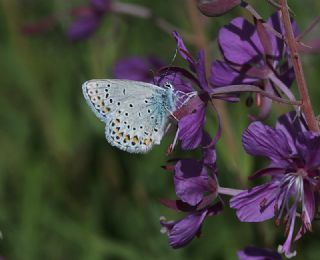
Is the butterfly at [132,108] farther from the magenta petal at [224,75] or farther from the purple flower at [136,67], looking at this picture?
the purple flower at [136,67]

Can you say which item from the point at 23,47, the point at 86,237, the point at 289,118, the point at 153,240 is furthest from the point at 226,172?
the point at 23,47

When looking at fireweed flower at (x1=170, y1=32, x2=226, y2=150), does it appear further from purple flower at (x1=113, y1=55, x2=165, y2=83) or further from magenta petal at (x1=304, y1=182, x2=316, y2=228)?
purple flower at (x1=113, y1=55, x2=165, y2=83)

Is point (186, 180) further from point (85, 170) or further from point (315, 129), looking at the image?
point (85, 170)

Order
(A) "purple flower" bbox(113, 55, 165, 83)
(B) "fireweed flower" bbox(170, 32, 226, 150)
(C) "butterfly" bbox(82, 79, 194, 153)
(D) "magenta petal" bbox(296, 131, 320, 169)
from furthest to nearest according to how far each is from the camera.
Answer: (A) "purple flower" bbox(113, 55, 165, 83) → (C) "butterfly" bbox(82, 79, 194, 153) → (B) "fireweed flower" bbox(170, 32, 226, 150) → (D) "magenta petal" bbox(296, 131, 320, 169)

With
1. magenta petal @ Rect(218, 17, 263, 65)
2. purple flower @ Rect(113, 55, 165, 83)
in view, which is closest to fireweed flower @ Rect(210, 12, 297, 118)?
magenta petal @ Rect(218, 17, 263, 65)

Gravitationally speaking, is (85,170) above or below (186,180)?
below

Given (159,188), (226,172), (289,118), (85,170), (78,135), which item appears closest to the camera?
(289,118)

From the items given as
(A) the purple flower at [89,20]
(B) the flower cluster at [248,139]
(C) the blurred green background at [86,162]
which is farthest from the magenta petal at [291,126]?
(A) the purple flower at [89,20]

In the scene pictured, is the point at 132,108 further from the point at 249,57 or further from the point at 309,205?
the point at 309,205
